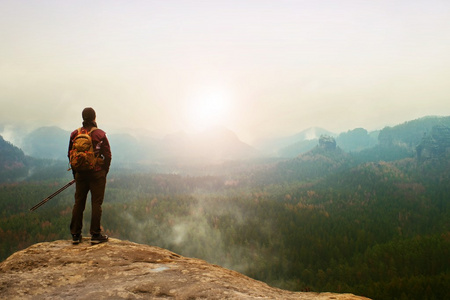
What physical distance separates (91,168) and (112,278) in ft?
→ 13.3

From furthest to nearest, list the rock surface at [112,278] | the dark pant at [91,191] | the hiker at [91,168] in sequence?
the dark pant at [91,191] → the hiker at [91,168] → the rock surface at [112,278]

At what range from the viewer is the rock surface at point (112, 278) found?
5.71 m

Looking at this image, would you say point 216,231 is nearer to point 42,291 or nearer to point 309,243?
point 309,243

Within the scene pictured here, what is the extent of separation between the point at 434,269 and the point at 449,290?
17.1m

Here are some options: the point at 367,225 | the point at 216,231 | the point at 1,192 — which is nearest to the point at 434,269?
the point at 367,225

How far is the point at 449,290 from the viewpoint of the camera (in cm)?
4516

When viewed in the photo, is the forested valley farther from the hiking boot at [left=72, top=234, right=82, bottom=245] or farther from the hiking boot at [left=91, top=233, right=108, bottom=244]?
the hiking boot at [left=72, top=234, right=82, bottom=245]

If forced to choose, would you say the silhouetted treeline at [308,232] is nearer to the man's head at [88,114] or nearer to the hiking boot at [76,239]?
the hiking boot at [76,239]

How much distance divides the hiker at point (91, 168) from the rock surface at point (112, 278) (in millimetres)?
1009

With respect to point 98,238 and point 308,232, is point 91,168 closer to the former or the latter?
point 98,238

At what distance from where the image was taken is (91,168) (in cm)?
886

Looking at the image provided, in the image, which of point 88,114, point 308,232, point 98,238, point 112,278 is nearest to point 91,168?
point 88,114

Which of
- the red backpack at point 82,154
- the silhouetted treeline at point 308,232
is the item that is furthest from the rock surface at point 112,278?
the silhouetted treeline at point 308,232

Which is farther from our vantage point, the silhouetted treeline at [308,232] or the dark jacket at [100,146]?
the silhouetted treeline at [308,232]
